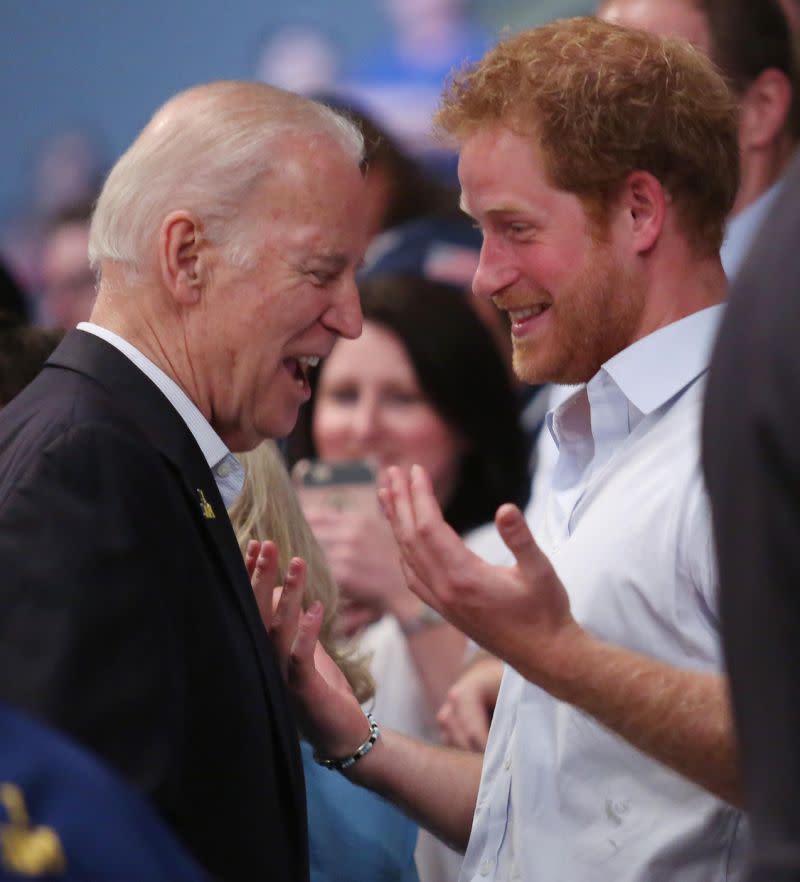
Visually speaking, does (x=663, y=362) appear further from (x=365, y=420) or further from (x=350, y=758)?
(x=365, y=420)

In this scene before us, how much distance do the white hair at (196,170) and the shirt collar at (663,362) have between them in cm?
51

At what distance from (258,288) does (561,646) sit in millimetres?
598

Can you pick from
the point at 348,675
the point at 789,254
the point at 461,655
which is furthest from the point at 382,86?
the point at 789,254

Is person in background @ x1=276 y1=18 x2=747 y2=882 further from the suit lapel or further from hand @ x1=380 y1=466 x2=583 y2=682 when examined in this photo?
the suit lapel

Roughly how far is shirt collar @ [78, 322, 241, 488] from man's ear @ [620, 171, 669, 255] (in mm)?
619

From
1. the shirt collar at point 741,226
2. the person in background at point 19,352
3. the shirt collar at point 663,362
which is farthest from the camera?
the shirt collar at point 741,226

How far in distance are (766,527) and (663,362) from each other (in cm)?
115

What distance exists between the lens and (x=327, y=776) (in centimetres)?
221

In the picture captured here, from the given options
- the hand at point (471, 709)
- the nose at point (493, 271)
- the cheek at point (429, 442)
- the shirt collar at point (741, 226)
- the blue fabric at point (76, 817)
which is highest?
the blue fabric at point (76, 817)

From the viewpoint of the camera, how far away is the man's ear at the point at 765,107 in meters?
3.01

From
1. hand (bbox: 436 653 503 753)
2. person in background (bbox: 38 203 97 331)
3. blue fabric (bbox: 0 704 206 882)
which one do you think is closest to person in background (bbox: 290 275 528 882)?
hand (bbox: 436 653 503 753)

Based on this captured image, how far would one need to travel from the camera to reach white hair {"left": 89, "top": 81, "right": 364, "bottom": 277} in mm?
1839

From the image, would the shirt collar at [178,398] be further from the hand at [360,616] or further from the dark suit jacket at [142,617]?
the hand at [360,616]

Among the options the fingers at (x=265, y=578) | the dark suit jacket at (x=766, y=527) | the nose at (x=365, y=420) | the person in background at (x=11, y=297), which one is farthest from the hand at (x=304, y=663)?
the nose at (x=365, y=420)
